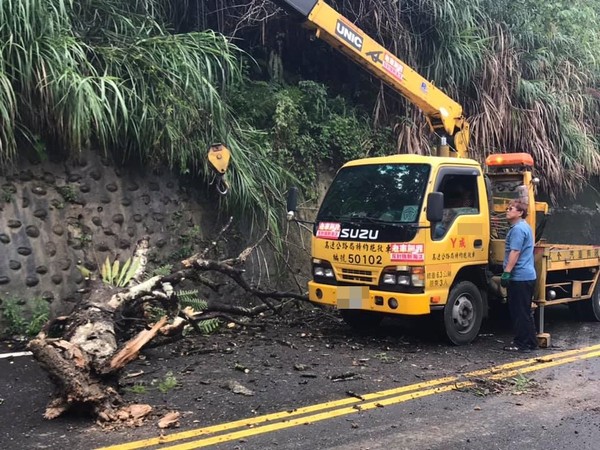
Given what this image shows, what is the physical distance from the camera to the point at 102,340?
5523 millimetres

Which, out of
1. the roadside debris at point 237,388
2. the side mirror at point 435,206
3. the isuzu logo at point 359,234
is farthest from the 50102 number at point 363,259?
the roadside debris at point 237,388

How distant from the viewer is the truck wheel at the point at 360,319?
25.8 feet

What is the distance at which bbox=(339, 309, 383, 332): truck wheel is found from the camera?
7.86 metres

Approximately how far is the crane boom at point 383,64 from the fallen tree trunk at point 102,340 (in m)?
3.41

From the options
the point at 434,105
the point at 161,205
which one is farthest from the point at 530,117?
the point at 161,205

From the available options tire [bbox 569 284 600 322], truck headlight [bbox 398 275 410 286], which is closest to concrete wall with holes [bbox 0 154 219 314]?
truck headlight [bbox 398 275 410 286]

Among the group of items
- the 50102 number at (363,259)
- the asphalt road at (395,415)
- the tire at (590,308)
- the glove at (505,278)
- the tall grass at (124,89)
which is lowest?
the asphalt road at (395,415)

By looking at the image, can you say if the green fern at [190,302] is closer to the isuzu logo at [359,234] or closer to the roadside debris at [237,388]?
the isuzu logo at [359,234]

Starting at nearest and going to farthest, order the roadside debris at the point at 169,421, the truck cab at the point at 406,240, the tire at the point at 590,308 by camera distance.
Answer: the roadside debris at the point at 169,421
the truck cab at the point at 406,240
the tire at the point at 590,308

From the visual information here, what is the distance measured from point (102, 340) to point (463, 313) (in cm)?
414

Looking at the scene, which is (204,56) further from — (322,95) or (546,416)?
(546,416)

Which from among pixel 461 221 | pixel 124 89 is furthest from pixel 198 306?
pixel 461 221

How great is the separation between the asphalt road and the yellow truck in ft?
2.75

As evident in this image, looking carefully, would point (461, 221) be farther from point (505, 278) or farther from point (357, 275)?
point (357, 275)
